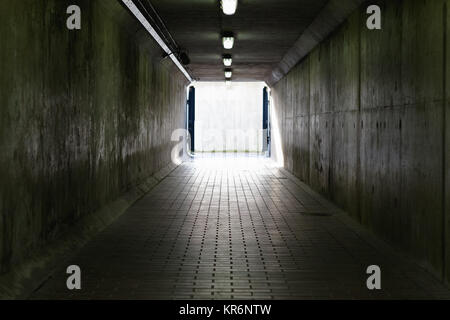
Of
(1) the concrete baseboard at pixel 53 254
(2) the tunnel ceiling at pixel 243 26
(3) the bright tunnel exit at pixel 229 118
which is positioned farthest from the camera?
(3) the bright tunnel exit at pixel 229 118

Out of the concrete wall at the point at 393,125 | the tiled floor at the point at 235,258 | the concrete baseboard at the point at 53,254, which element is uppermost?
the concrete wall at the point at 393,125

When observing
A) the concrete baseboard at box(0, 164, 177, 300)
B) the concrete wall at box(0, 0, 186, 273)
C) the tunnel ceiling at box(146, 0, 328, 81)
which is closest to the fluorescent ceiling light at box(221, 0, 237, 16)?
the tunnel ceiling at box(146, 0, 328, 81)

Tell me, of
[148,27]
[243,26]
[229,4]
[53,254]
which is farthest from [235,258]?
[243,26]

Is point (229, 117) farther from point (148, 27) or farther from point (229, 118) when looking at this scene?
point (148, 27)

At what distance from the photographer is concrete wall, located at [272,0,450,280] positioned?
648 centimetres

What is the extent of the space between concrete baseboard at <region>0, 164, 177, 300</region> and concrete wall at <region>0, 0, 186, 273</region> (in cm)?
12

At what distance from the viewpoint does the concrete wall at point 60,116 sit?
593 cm

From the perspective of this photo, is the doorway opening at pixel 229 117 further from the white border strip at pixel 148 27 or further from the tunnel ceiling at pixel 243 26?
the white border strip at pixel 148 27

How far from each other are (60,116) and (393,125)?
4.31 metres

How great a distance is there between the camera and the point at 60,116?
7742 millimetres

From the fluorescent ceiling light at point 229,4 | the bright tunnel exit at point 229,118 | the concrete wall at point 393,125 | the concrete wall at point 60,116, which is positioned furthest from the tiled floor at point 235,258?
the bright tunnel exit at point 229,118

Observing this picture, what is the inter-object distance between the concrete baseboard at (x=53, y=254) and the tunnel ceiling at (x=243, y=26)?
13.7 ft

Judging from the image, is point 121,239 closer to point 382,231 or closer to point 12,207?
point 12,207
